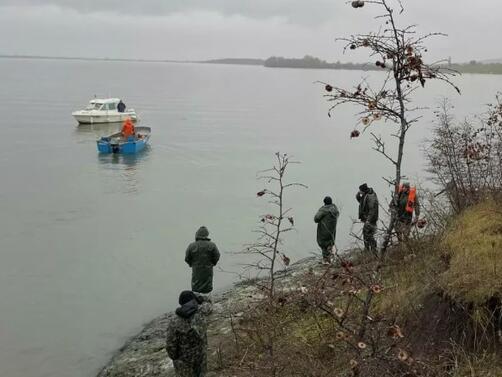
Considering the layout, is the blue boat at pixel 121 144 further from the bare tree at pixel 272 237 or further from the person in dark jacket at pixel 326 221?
the person in dark jacket at pixel 326 221

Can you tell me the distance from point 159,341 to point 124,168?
59.0 feet

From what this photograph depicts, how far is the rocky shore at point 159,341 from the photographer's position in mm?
8656

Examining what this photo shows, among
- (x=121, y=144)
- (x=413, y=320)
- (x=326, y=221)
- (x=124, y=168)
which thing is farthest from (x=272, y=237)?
(x=121, y=144)

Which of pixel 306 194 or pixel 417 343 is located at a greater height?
pixel 417 343

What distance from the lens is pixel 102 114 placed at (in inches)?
1687

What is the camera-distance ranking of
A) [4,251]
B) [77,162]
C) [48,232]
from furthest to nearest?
[77,162] < [48,232] < [4,251]

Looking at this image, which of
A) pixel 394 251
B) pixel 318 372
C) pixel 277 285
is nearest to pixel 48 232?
pixel 277 285

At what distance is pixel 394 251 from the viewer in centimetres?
928

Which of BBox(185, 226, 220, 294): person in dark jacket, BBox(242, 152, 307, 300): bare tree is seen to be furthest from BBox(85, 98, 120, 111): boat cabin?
BBox(185, 226, 220, 294): person in dark jacket

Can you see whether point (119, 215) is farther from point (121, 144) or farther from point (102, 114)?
point (102, 114)

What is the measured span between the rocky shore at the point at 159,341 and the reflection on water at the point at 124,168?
1151 cm

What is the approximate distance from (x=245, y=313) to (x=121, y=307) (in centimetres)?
350

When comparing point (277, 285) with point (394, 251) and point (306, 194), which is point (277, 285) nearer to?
point (394, 251)

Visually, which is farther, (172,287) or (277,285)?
(172,287)
